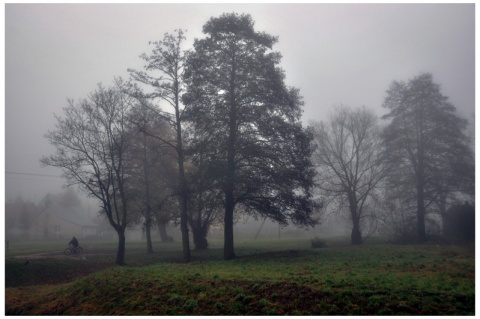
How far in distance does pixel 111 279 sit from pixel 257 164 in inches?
392

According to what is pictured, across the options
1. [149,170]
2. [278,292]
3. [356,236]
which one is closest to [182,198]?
[149,170]

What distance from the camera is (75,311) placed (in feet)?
40.2

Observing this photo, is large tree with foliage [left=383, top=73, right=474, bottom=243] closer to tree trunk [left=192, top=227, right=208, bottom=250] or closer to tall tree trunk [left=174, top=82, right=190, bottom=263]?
tree trunk [left=192, top=227, right=208, bottom=250]

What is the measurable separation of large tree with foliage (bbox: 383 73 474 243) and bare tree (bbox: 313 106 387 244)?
225 cm

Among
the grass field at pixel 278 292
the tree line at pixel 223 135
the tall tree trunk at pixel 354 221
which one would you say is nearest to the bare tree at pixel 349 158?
the tall tree trunk at pixel 354 221

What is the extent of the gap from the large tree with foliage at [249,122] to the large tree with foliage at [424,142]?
1229 cm

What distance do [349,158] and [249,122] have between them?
15.5m

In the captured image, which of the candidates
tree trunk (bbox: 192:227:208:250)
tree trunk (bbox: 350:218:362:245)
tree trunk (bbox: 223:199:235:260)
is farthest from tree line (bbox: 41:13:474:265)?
tree trunk (bbox: 350:218:362:245)

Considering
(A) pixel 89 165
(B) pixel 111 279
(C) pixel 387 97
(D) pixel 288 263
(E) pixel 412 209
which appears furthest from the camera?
(C) pixel 387 97

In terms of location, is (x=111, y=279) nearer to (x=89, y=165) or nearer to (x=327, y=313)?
(x=327, y=313)

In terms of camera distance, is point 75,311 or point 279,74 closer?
point 75,311

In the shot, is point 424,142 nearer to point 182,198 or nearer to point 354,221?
point 354,221

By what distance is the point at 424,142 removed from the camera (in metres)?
29.2

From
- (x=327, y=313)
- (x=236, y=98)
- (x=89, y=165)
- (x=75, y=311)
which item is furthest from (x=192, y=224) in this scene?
(x=327, y=313)
